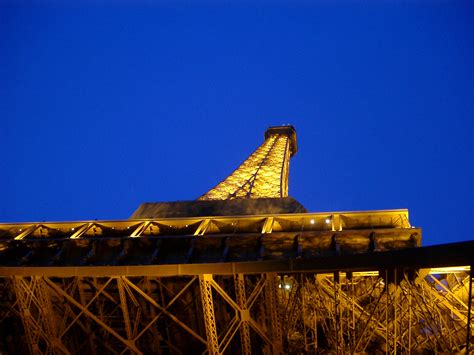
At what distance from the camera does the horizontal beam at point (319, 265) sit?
919 centimetres

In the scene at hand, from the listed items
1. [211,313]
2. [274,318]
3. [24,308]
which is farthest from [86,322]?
[274,318]

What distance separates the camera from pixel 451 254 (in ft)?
29.9

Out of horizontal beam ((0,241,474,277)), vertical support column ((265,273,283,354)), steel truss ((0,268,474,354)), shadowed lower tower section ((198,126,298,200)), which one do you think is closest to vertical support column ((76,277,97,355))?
steel truss ((0,268,474,354))

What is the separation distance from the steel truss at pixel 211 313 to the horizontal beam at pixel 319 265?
1.45ft

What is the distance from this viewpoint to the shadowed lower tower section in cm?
4503

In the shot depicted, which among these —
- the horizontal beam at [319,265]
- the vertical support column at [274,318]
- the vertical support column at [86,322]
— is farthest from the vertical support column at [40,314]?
the vertical support column at [274,318]

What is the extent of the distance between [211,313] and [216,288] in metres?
0.73

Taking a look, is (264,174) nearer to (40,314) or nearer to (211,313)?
(40,314)

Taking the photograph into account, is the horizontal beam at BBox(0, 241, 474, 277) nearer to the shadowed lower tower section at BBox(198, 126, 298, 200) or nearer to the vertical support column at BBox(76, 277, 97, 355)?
the vertical support column at BBox(76, 277, 97, 355)

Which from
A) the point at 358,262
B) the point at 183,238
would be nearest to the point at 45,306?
the point at 183,238

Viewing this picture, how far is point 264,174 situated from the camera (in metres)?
56.1

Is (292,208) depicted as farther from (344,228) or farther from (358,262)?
(358,262)

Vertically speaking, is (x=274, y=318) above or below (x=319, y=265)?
below

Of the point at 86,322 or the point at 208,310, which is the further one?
the point at 86,322
